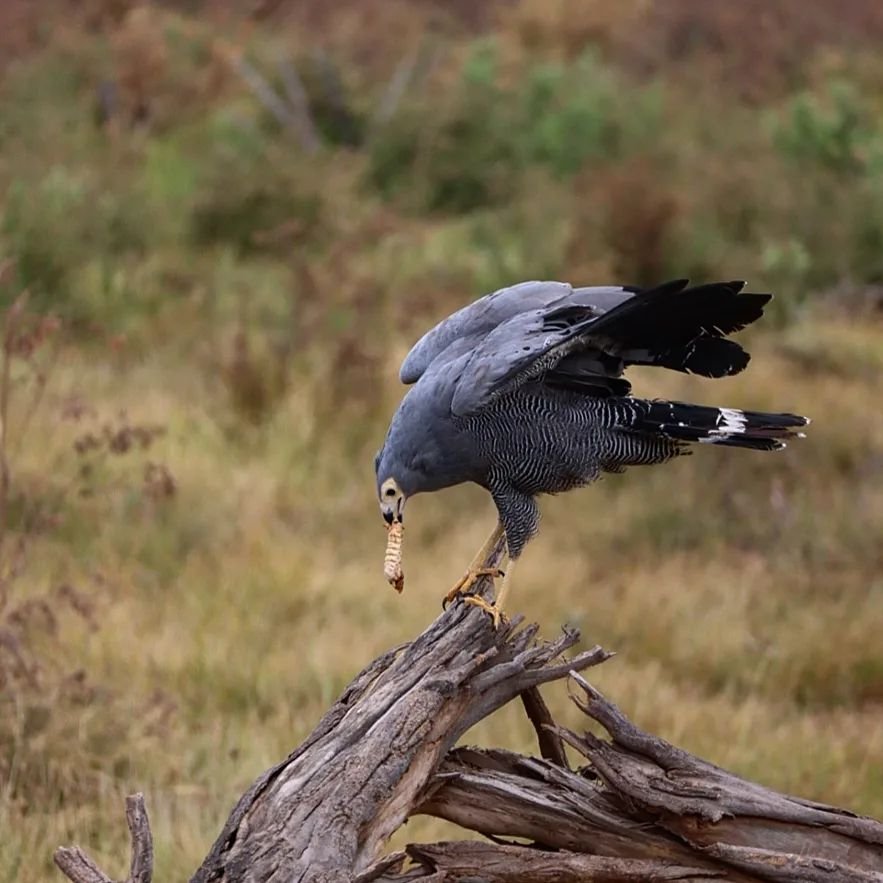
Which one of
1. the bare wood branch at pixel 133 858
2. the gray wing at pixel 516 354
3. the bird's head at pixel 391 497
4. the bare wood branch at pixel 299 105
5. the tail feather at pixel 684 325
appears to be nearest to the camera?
the bare wood branch at pixel 133 858

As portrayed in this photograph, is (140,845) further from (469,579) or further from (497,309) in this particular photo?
(497,309)

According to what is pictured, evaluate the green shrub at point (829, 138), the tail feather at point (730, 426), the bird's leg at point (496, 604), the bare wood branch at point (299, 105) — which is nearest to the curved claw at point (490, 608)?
the bird's leg at point (496, 604)

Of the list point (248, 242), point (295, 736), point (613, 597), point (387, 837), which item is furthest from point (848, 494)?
point (248, 242)

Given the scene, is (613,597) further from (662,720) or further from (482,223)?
(482,223)

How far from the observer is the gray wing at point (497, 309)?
3.28m

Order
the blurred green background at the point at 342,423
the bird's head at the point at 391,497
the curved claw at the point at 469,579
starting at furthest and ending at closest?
the blurred green background at the point at 342,423 → the curved claw at the point at 469,579 → the bird's head at the point at 391,497

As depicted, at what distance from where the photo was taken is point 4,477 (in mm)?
4410

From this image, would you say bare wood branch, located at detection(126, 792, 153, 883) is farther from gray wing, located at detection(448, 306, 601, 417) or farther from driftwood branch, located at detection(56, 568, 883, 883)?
gray wing, located at detection(448, 306, 601, 417)

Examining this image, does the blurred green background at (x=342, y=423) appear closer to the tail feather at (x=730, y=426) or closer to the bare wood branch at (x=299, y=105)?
the bare wood branch at (x=299, y=105)

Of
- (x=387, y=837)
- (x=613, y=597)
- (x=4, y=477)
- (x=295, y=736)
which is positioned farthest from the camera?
(x=613, y=597)

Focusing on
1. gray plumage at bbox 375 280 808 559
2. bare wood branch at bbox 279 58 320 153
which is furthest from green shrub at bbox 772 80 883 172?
gray plumage at bbox 375 280 808 559

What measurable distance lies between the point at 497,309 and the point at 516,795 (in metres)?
1.02

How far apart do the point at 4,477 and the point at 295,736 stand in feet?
3.93

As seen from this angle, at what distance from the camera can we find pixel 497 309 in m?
3.35
